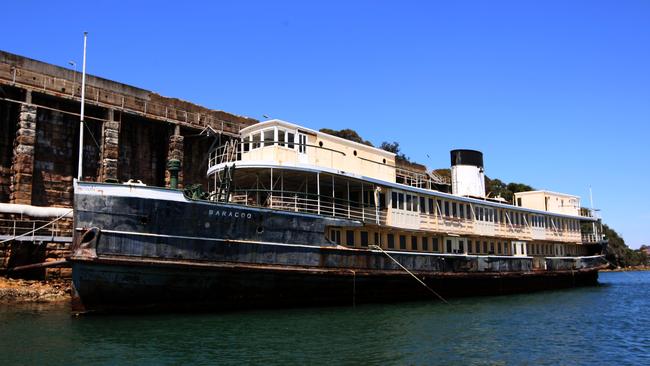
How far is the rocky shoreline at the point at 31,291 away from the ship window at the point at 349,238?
1099cm

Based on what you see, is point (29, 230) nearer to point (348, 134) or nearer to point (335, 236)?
point (335, 236)

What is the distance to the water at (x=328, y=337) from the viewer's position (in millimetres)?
11242

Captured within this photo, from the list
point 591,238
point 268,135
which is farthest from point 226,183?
point 591,238

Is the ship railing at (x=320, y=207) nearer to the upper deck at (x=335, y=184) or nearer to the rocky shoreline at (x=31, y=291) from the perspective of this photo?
the upper deck at (x=335, y=184)

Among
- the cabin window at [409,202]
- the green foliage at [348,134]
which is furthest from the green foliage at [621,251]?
the cabin window at [409,202]

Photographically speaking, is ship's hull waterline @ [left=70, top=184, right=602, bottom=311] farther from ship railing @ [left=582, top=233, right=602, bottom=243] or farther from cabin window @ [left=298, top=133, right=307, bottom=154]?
ship railing @ [left=582, top=233, right=602, bottom=243]

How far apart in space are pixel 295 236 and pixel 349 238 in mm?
2863

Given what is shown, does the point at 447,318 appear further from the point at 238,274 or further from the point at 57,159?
the point at 57,159

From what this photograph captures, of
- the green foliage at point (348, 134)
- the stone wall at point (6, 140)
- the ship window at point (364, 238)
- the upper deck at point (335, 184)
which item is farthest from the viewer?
the green foliage at point (348, 134)

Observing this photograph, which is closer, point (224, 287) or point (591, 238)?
point (224, 287)

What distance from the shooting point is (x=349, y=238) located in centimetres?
2014

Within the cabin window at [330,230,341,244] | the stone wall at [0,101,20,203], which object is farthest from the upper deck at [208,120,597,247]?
the stone wall at [0,101,20,203]

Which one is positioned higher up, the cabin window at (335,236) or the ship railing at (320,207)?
the ship railing at (320,207)

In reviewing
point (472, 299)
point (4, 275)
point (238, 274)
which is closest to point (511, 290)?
point (472, 299)
